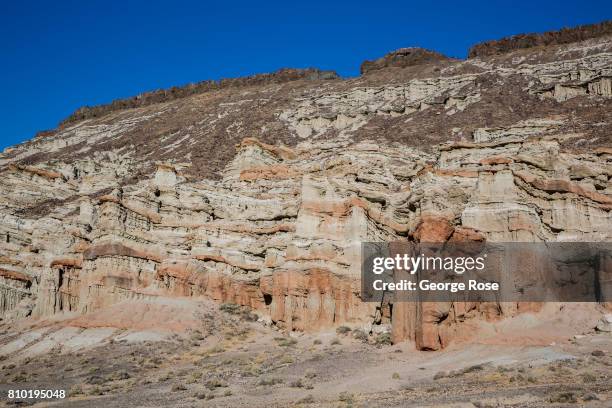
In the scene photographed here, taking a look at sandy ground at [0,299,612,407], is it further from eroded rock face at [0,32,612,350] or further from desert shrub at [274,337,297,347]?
eroded rock face at [0,32,612,350]

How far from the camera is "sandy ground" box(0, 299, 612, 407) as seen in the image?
21.5 m

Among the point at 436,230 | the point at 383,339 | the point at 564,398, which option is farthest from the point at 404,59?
the point at 564,398

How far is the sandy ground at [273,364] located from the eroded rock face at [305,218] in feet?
6.09

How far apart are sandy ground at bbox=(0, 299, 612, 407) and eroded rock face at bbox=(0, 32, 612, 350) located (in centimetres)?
186

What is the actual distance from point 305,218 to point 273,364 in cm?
1232

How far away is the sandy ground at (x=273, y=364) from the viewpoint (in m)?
21.5

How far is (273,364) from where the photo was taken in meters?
31.7

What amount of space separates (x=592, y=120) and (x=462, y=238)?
129 feet

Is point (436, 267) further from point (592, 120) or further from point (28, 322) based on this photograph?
point (592, 120)

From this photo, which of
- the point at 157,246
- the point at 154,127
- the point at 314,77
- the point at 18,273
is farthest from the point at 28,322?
the point at 314,77

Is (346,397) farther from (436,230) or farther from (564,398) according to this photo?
(436,230)

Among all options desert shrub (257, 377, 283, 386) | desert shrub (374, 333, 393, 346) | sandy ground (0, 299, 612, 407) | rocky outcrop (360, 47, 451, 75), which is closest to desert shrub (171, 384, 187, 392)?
sandy ground (0, 299, 612, 407)

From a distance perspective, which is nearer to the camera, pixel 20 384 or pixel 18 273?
pixel 20 384

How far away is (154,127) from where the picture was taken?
105875 mm
